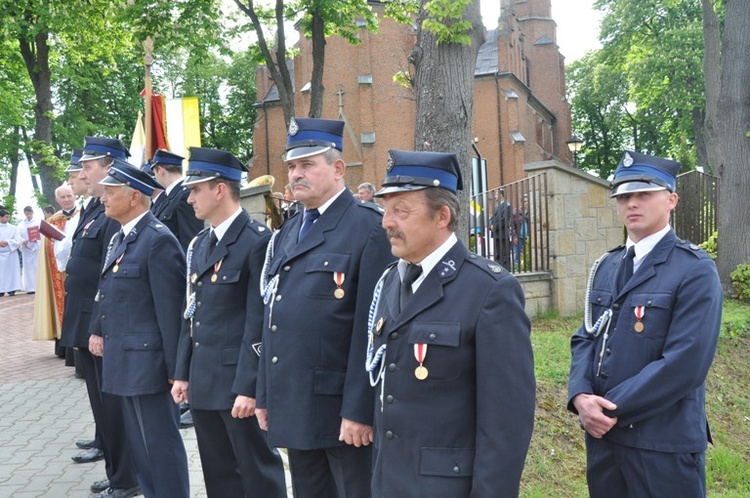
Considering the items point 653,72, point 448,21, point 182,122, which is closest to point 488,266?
point 448,21

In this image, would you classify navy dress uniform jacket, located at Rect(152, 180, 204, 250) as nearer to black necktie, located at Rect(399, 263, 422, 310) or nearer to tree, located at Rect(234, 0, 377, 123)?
black necktie, located at Rect(399, 263, 422, 310)

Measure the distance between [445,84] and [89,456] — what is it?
449 cm

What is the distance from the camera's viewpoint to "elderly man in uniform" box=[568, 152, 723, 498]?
362 centimetres

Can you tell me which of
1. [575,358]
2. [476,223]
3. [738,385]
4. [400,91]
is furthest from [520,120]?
[575,358]

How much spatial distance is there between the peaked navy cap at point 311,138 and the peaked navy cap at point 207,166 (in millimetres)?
682

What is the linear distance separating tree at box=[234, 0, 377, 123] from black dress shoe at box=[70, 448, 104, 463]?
12.0 metres

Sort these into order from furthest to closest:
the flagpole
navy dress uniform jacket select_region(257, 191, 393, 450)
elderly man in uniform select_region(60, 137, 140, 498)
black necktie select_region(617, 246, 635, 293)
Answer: the flagpole
elderly man in uniform select_region(60, 137, 140, 498)
black necktie select_region(617, 246, 635, 293)
navy dress uniform jacket select_region(257, 191, 393, 450)

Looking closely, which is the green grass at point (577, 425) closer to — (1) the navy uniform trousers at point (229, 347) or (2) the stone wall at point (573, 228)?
(2) the stone wall at point (573, 228)

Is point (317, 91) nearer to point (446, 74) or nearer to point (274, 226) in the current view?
point (274, 226)

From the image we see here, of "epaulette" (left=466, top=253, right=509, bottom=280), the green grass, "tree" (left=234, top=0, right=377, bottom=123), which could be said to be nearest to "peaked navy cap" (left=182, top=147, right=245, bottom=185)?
"epaulette" (left=466, top=253, right=509, bottom=280)

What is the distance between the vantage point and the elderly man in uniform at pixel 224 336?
425cm

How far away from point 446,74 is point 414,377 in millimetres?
5008

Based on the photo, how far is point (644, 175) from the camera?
3957 millimetres

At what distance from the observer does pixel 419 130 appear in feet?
24.9
